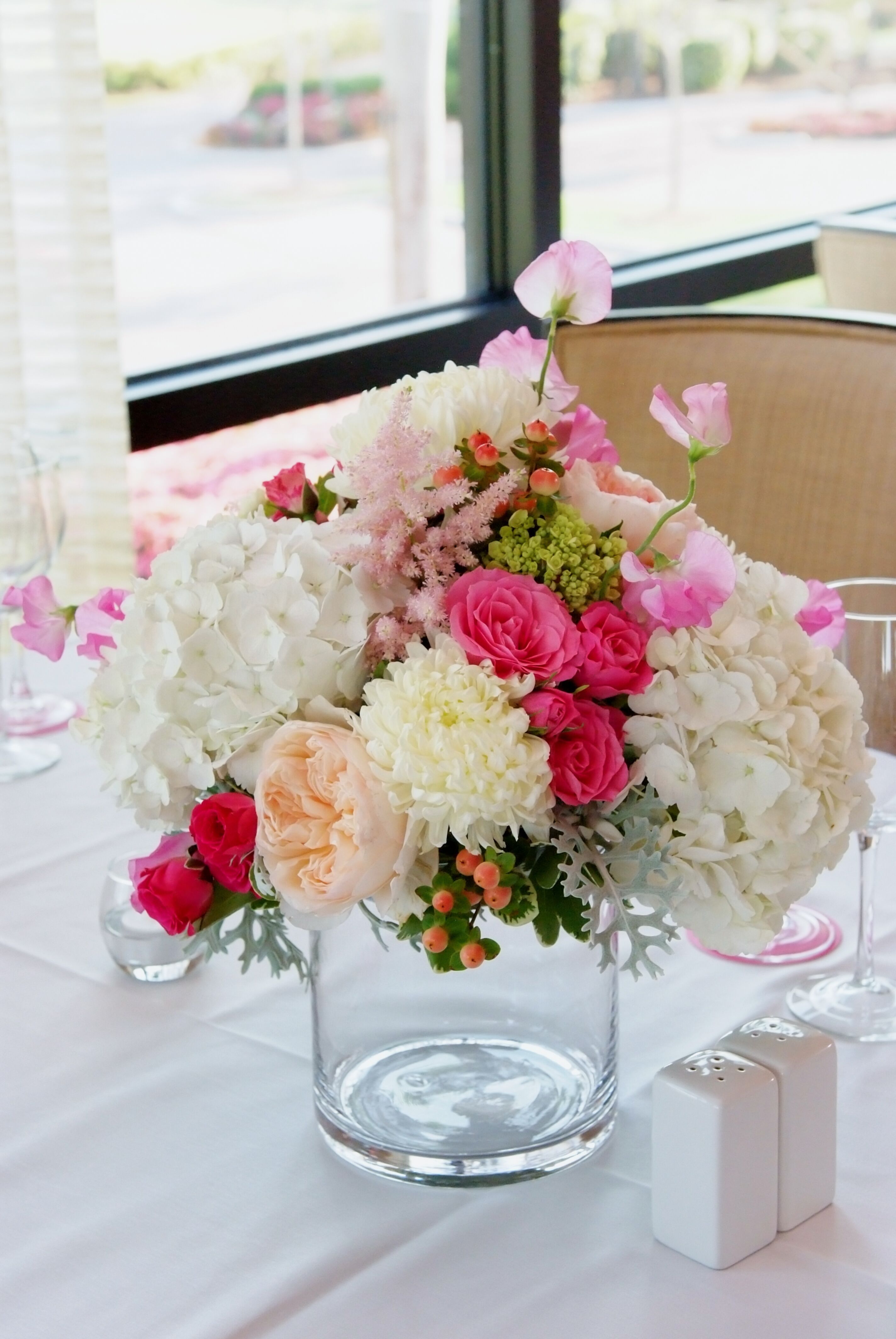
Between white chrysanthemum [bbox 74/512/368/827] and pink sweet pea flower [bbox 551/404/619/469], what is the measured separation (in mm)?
132

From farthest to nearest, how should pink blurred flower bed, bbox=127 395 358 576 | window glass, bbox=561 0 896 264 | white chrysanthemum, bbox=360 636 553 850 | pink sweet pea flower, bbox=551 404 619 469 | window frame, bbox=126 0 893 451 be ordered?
window glass, bbox=561 0 896 264 < pink blurred flower bed, bbox=127 395 358 576 < window frame, bbox=126 0 893 451 < pink sweet pea flower, bbox=551 404 619 469 < white chrysanthemum, bbox=360 636 553 850

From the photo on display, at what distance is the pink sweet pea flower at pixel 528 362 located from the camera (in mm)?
773

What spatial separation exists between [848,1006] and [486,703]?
40cm

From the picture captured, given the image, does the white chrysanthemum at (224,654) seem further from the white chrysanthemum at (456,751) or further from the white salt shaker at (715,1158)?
the white salt shaker at (715,1158)

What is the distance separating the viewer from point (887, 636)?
3.05 ft

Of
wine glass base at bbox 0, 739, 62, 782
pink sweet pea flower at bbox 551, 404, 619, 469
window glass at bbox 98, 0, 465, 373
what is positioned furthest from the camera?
window glass at bbox 98, 0, 465, 373

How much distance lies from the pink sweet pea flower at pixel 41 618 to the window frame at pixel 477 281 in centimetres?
165

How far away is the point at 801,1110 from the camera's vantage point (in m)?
0.74

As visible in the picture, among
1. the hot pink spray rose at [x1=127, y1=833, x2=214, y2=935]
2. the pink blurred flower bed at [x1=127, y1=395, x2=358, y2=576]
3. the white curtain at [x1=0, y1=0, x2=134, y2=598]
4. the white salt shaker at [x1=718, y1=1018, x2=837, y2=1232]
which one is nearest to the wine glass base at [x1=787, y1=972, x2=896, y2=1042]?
the white salt shaker at [x1=718, y1=1018, x2=837, y2=1232]

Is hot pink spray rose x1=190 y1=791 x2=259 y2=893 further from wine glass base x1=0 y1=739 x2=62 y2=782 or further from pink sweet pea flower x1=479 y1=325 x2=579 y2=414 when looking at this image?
wine glass base x1=0 y1=739 x2=62 y2=782

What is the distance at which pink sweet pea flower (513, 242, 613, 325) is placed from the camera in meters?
0.74

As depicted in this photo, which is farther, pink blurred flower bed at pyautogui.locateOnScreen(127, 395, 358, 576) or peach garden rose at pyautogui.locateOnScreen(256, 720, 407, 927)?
pink blurred flower bed at pyautogui.locateOnScreen(127, 395, 358, 576)

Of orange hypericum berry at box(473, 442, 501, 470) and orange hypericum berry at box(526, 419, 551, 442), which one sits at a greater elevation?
orange hypericum berry at box(526, 419, 551, 442)

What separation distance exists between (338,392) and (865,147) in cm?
343
